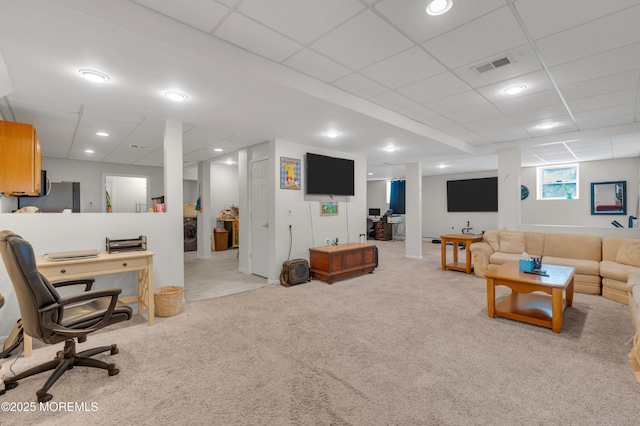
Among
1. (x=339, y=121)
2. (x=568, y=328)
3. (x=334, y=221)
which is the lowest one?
(x=568, y=328)

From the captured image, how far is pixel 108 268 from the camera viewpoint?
9.77 feet

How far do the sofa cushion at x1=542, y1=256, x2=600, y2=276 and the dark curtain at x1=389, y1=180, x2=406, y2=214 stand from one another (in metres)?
7.15

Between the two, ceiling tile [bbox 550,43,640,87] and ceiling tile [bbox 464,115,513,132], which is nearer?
ceiling tile [bbox 550,43,640,87]

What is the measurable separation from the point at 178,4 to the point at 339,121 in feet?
7.90

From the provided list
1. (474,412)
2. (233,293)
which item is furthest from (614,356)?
(233,293)

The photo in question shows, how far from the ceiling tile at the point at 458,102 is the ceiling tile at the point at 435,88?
0.45ft

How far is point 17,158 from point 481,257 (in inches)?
264

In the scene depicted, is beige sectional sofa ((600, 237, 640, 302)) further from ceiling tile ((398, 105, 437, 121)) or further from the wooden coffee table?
ceiling tile ((398, 105, 437, 121))

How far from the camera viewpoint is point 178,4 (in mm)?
2031

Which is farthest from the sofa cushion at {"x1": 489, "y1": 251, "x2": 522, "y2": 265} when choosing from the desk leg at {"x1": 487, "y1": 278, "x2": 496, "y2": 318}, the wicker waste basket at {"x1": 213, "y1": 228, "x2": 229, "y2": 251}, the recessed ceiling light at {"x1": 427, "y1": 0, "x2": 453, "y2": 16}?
the wicker waste basket at {"x1": 213, "y1": 228, "x2": 229, "y2": 251}

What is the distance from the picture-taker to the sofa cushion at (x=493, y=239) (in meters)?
→ 5.64

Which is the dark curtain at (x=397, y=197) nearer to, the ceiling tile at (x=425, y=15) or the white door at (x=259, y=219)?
the white door at (x=259, y=219)

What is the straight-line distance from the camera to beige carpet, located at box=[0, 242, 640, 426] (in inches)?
71.4

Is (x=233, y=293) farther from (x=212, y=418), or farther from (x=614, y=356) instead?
(x=614, y=356)
